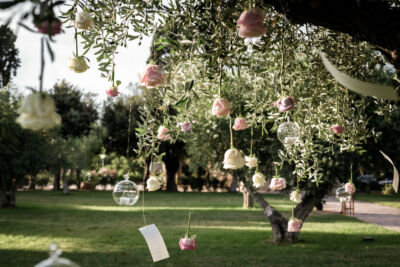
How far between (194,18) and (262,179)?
4.76ft

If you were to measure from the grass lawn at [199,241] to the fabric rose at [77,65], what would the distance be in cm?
583

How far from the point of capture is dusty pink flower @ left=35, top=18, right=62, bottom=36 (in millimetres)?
1183

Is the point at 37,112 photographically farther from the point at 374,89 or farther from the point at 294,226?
the point at 294,226

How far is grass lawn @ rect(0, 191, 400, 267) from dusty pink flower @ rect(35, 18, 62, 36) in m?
6.74

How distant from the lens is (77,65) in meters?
2.29

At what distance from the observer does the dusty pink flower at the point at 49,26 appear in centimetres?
118

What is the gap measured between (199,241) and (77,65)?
8101mm

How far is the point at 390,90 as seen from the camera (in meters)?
1.20

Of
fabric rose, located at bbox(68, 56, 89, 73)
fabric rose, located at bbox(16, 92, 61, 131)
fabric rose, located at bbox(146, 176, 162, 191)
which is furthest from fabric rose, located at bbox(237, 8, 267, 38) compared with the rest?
fabric rose, located at bbox(146, 176, 162, 191)

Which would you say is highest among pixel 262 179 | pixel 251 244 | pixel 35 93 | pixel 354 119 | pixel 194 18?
pixel 194 18

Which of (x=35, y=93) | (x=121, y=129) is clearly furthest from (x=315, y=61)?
(x=121, y=129)

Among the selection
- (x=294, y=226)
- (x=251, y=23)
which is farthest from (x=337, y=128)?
(x=251, y=23)

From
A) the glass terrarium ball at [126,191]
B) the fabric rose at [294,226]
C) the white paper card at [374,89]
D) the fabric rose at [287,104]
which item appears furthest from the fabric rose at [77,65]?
the fabric rose at [294,226]

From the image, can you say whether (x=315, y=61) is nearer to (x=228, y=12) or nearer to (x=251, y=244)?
(x=228, y=12)
